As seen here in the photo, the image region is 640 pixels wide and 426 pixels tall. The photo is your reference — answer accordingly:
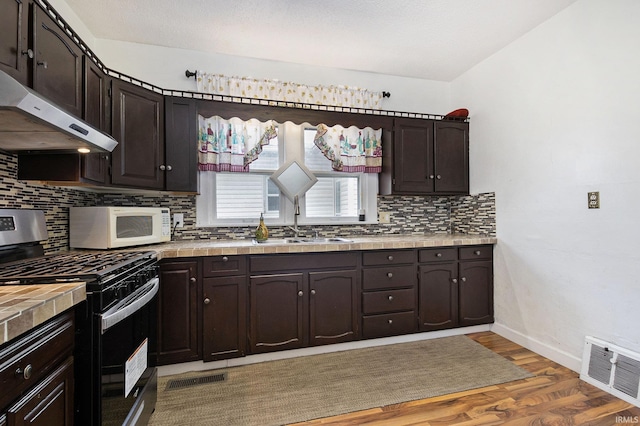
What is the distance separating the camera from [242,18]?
2383 mm

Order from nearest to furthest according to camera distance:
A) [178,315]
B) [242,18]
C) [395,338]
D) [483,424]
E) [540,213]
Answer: [483,424] → [178,315] → [242,18] → [540,213] → [395,338]

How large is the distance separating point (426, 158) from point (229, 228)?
6.62ft

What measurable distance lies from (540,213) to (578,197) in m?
0.32

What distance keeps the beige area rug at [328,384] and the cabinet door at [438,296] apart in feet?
0.74

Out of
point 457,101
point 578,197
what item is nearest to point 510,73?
point 457,101

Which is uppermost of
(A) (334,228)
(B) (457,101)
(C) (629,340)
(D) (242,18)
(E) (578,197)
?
(D) (242,18)

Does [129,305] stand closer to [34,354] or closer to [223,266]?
[34,354]

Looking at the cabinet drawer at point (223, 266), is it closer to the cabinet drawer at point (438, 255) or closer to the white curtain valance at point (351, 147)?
the white curtain valance at point (351, 147)

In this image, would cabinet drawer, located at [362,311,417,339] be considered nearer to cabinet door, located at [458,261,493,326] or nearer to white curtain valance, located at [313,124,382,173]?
cabinet door, located at [458,261,493,326]

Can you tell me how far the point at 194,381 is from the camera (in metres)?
2.16

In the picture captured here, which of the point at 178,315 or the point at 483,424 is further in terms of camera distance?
the point at 178,315

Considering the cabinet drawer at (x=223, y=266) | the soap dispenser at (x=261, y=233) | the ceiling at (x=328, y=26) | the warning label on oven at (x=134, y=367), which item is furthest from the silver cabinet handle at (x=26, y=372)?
the ceiling at (x=328, y=26)

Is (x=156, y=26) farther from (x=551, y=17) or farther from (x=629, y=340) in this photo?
(x=629, y=340)

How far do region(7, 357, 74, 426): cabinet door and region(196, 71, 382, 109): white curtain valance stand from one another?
2409 mm
